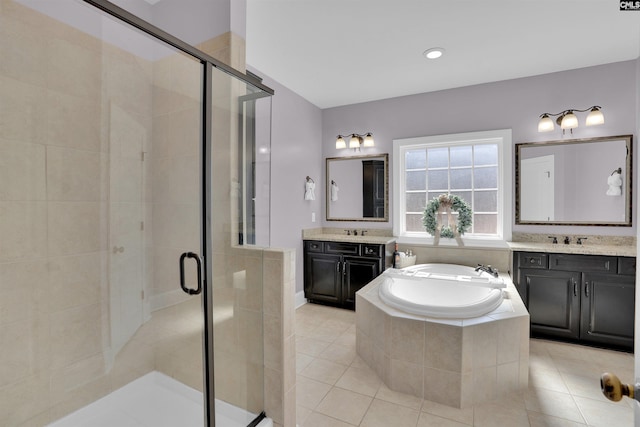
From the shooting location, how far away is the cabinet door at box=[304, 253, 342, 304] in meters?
3.71

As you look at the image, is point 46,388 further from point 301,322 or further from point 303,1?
point 303,1

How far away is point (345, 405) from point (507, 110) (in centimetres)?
339

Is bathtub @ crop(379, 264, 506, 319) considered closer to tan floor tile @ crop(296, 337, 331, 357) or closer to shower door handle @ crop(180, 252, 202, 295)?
tan floor tile @ crop(296, 337, 331, 357)

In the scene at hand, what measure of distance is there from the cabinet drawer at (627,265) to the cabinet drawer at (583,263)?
1.2 inches

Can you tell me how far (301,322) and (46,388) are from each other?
83.6 inches

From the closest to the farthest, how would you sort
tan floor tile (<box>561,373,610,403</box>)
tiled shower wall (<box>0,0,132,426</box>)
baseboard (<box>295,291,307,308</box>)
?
tiled shower wall (<box>0,0,132,426</box>), tan floor tile (<box>561,373,610,403</box>), baseboard (<box>295,291,307,308</box>)

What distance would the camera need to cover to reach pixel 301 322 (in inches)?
130

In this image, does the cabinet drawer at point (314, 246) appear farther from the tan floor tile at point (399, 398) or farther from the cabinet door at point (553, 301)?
the cabinet door at point (553, 301)

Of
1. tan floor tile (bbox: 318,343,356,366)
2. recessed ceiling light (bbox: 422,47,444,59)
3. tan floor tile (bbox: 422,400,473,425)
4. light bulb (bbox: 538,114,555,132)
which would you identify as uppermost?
recessed ceiling light (bbox: 422,47,444,59)

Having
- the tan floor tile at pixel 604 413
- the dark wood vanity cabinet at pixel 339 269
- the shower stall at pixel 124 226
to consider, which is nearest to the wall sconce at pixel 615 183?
the tan floor tile at pixel 604 413

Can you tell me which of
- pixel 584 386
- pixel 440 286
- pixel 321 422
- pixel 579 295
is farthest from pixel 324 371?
pixel 579 295

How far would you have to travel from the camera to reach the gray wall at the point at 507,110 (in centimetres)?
299

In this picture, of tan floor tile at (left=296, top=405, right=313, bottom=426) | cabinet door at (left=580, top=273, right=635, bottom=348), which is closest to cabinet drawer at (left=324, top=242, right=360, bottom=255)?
tan floor tile at (left=296, top=405, right=313, bottom=426)

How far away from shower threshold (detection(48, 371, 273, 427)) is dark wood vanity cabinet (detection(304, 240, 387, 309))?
212cm
